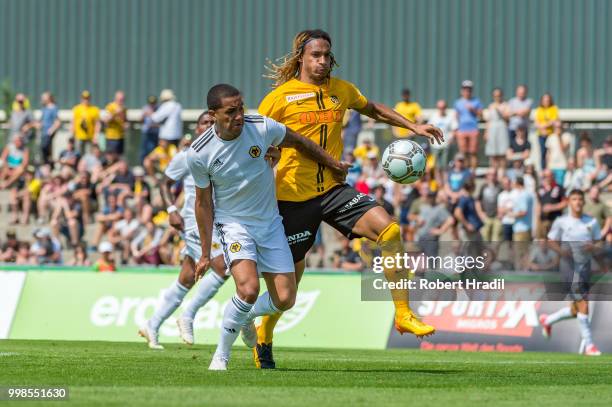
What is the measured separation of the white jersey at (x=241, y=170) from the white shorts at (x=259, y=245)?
0.07m

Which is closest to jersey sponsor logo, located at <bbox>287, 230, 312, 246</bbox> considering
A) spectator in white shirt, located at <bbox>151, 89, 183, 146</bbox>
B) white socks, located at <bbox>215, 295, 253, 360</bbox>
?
white socks, located at <bbox>215, 295, 253, 360</bbox>

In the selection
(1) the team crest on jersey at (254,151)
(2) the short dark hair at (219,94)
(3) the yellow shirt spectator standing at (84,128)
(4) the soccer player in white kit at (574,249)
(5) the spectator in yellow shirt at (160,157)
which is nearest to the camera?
(2) the short dark hair at (219,94)

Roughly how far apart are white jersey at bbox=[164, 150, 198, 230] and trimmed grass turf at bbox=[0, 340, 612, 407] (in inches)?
62.0

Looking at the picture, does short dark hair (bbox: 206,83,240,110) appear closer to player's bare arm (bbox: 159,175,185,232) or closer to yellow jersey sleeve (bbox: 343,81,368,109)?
yellow jersey sleeve (bbox: 343,81,368,109)

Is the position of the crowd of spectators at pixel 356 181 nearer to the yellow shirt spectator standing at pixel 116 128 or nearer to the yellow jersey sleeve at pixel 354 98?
the yellow shirt spectator standing at pixel 116 128

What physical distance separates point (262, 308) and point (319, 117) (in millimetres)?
1804

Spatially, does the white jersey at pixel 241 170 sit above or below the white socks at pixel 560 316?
above

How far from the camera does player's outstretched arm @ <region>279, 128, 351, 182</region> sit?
36.8 ft

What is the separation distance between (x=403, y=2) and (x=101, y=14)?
8.57 metres

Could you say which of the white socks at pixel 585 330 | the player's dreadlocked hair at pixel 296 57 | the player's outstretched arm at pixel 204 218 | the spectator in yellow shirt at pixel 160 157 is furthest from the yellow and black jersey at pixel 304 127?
the spectator in yellow shirt at pixel 160 157

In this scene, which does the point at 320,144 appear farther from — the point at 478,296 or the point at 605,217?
the point at 605,217

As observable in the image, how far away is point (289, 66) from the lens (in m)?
12.2

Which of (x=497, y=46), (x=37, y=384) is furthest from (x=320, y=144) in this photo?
(x=497, y=46)

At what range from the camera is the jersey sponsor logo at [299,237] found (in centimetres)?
1182
